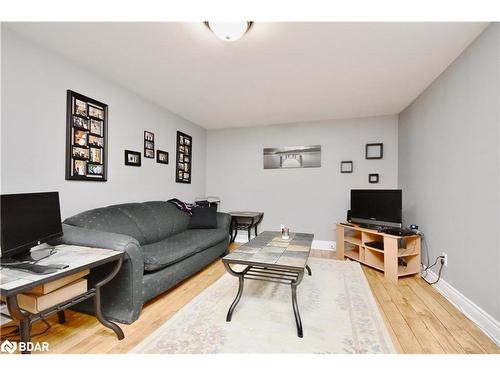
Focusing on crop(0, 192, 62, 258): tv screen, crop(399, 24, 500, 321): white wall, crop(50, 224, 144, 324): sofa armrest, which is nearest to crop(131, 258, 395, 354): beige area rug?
crop(50, 224, 144, 324): sofa armrest

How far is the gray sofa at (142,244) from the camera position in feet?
5.85

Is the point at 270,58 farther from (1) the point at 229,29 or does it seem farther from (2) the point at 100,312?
(2) the point at 100,312

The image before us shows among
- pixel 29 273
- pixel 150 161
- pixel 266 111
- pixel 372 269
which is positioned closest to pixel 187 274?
pixel 29 273

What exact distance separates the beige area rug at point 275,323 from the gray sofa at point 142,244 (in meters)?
0.35

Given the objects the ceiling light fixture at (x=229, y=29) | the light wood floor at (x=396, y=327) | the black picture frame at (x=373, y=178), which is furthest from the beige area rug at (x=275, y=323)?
the ceiling light fixture at (x=229, y=29)

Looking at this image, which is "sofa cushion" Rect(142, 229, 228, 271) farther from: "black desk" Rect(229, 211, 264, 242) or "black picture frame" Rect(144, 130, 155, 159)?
"black picture frame" Rect(144, 130, 155, 159)

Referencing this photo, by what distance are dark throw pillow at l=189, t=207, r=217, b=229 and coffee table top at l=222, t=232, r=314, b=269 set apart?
1.03 meters

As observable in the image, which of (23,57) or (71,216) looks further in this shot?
(71,216)

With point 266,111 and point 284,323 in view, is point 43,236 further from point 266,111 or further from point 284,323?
point 266,111

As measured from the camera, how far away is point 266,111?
11.9 ft

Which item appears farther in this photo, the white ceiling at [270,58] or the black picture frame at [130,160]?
the black picture frame at [130,160]

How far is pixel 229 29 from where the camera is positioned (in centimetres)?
164

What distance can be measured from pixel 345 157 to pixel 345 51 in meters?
2.31

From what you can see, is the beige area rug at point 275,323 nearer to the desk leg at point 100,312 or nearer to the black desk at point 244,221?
the desk leg at point 100,312
